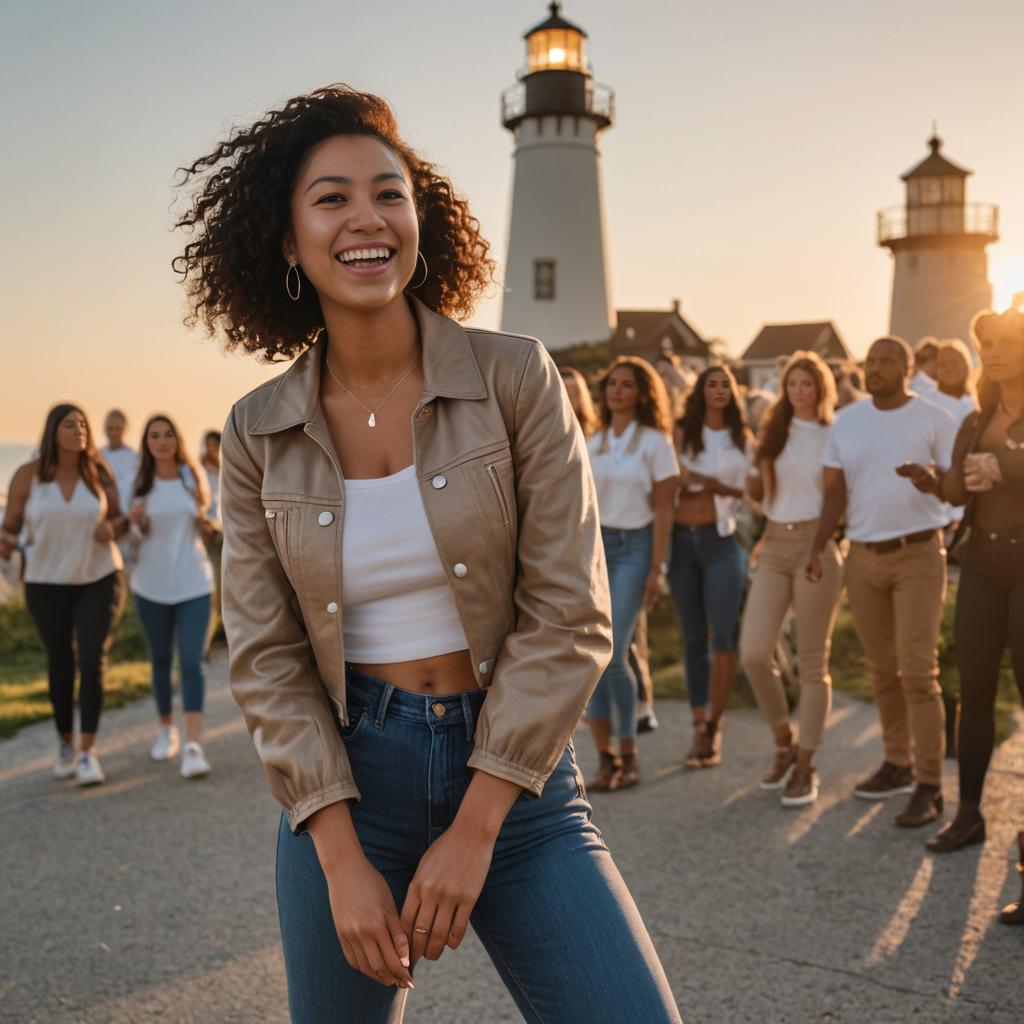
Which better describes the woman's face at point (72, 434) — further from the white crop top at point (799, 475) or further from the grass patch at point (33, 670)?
the white crop top at point (799, 475)

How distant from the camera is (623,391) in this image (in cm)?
724

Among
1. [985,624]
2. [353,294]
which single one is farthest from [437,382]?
[985,624]

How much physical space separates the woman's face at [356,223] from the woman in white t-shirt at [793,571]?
15.8 ft

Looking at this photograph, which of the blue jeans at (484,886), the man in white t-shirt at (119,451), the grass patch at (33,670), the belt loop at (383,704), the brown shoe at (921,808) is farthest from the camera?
the man in white t-shirt at (119,451)

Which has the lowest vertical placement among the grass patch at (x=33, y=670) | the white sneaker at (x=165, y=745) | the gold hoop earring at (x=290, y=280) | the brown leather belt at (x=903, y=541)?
the grass patch at (x=33, y=670)

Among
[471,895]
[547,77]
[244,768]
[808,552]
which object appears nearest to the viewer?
[471,895]

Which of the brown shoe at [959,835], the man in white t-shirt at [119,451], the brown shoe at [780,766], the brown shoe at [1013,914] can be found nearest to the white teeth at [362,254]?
the brown shoe at [1013,914]

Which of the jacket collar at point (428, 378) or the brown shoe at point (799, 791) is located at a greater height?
the jacket collar at point (428, 378)

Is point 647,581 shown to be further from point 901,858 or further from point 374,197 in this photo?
point 374,197

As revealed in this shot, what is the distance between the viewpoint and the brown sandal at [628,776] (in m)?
6.82

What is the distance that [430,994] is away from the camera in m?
4.28

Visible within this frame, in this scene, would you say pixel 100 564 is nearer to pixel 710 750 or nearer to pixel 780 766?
pixel 710 750

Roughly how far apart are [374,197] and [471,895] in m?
1.29

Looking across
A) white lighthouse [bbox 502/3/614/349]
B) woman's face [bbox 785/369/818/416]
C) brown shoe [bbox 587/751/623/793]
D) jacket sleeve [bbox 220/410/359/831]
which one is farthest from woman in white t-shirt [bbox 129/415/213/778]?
white lighthouse [bbox 502/3/614/349]
